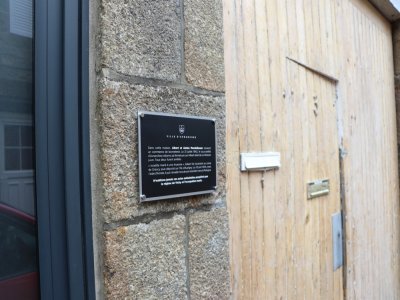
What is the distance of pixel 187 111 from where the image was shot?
1.29m

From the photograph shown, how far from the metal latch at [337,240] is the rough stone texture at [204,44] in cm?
164

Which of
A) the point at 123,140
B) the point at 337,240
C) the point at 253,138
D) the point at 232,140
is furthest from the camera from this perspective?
the point at 337,240

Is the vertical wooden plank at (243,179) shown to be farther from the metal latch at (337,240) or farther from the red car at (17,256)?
the metal latch at (337,240)

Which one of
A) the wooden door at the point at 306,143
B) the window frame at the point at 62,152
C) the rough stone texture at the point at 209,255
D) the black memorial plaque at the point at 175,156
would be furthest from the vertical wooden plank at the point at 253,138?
the window frame at the point at 62,152

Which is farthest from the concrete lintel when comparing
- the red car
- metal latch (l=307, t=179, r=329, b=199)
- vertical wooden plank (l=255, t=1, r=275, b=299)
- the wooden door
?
the red car

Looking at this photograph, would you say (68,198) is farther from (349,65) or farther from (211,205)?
(349,65)

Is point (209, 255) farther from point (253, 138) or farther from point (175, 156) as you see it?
point (253, 138)

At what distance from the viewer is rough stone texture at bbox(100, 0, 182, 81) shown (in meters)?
1.06

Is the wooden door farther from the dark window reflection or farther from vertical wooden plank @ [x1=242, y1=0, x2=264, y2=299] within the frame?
the dark window reflection

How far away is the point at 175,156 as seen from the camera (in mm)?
1227

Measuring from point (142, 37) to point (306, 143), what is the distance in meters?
1.45

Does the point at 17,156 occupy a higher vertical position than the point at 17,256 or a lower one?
higher

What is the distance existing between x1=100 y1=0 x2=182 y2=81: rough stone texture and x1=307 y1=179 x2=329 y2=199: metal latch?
1370mm

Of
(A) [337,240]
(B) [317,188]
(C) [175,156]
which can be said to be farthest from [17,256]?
(A) [337,240]
